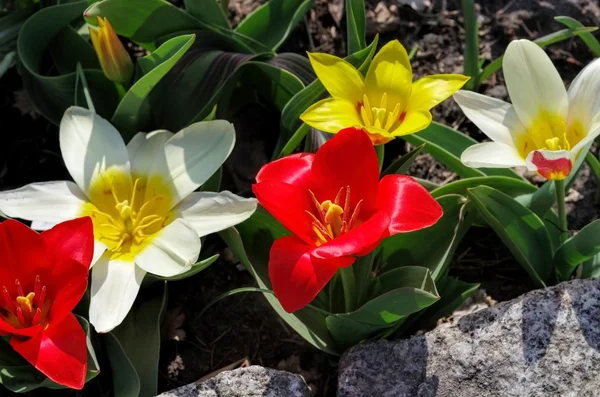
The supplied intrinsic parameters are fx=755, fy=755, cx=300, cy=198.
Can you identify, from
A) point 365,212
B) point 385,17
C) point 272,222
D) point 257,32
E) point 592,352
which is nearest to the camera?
Result: point 365,212

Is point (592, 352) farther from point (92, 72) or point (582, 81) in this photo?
point (92, 72)

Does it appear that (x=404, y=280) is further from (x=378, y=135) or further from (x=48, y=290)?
(x=48, y=290)

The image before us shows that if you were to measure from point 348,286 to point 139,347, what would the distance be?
0.53 metres

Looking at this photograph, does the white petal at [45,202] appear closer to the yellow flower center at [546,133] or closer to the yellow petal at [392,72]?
the yellow petal at [392,72]

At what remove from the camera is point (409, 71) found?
5.75 ft

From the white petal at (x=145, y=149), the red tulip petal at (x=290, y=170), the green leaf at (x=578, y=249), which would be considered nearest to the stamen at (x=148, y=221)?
the white petal at (x=145, y=149)

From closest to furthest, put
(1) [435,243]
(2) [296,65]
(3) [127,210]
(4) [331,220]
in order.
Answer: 1. (4) [331,220]
2. (3) [127,210]
3. (1) [435,243]
4. (2) [296,65]

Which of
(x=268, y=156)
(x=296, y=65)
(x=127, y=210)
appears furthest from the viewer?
(x=268, y=156)

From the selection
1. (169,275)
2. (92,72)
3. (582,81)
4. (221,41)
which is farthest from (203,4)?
(582,81)

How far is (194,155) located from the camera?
1825 mm

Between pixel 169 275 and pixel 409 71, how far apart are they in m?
0.72

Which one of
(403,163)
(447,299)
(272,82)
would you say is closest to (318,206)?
(403,163)

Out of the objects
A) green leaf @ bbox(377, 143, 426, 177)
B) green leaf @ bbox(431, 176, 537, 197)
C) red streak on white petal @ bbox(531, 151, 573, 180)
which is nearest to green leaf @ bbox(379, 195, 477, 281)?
green leaf @ bbox(431, 176, 537, 197)

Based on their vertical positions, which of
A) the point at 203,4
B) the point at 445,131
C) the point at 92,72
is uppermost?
the point at 203,4
